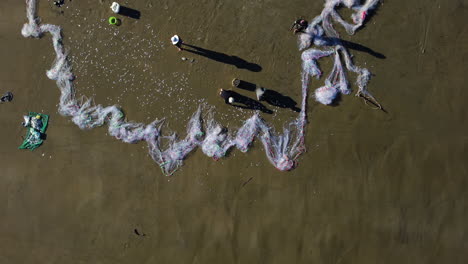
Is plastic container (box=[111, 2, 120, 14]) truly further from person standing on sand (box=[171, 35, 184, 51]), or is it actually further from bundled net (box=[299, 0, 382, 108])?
bundled net (box=[299, 0, 382, 108])

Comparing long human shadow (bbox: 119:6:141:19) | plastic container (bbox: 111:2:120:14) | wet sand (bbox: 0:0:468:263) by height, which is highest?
plastic container (bbox: 111:2:120:14)

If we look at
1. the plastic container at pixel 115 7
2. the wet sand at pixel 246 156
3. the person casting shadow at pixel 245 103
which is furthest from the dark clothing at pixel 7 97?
the person casting shadow at pixel 245 103

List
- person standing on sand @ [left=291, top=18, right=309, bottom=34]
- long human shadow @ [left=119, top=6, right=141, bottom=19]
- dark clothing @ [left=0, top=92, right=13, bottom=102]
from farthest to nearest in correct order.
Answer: dark clothing @ [left=0, top=92, right=13, bottom=102] → long human shadow @ [left=119, top=6, right=141, bottom=19] → person standing on sand @ [left=291, top=18, right=309, bottom=34]

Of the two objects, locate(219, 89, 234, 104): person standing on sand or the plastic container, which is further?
the plastic container

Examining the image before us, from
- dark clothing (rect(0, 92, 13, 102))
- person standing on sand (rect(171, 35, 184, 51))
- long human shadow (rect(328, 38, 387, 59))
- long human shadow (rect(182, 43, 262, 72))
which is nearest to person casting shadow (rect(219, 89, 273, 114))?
long human shadow (rect(182, 43, 262, 72))

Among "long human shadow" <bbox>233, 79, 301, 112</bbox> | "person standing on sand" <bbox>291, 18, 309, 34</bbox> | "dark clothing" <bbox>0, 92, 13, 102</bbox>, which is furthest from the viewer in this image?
"dark clothing" <bbox>0, 92, 13, 102</bbox>

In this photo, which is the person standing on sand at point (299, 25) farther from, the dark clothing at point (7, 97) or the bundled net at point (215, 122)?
the dark clothing at point (7, 97)

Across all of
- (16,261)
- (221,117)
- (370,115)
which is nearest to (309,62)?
(370,115)
